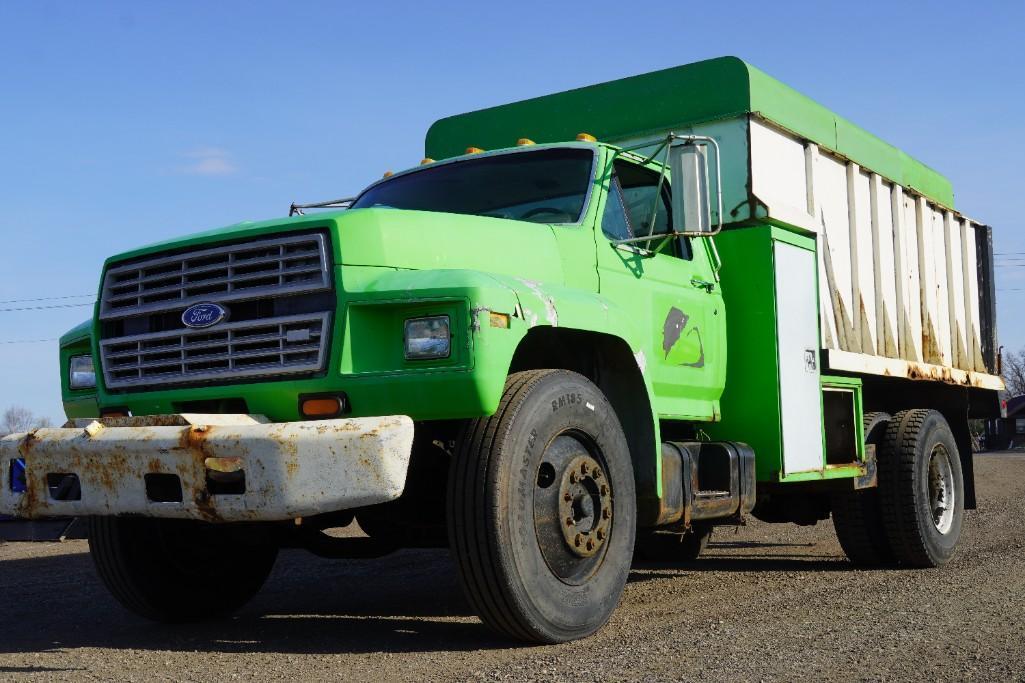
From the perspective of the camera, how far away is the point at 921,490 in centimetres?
856

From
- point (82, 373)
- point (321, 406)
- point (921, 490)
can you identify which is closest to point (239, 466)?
point (321, 406)

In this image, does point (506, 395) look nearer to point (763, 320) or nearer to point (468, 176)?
point (468, 176)

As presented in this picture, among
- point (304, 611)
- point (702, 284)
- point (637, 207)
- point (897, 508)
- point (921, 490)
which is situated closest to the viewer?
point (637, 207)

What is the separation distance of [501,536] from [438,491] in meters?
0.90

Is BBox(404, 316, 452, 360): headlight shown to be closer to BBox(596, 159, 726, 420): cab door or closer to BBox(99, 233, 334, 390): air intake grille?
BBox(99, 233, 334, 390): air intake grille

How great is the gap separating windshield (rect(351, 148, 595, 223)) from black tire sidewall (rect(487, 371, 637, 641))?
1.22 m

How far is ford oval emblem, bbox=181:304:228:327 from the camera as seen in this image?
4.93 meters

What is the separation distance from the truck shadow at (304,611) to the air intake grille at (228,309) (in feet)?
4.28

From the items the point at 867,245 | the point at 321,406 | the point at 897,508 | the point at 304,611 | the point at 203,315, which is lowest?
the point at 304,611

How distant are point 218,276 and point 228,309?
18cm

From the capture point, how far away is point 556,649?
15.9 feet

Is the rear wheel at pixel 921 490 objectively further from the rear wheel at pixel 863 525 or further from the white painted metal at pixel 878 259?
the white painted metal at pixel 878 259

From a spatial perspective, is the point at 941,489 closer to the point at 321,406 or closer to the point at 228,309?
the point at 321,406

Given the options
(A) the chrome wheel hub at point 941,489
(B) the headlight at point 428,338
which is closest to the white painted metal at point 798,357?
(A) the chrome wheel hub at point 941,489
